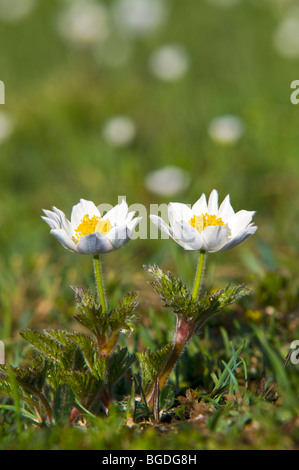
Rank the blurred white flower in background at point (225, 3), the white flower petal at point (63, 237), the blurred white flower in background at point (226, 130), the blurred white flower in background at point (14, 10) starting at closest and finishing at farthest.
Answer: the white flower petal at point (63, 237), the blurred white flower in background at point (226, 130), the blurred white flower in background at point (225, 3), the blurred white flower in background at point (14, 10)

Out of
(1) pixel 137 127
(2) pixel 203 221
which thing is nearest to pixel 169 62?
(1) pixel 137 127

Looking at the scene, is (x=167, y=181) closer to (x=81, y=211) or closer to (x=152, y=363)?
(x=81, y=211)

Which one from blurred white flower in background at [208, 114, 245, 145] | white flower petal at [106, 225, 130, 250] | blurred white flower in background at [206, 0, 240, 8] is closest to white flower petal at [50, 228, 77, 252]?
white flower petal at [106, 225, 130, 250]

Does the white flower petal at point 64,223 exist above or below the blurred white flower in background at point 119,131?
below

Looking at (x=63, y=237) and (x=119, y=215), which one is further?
(x=119, y=215)

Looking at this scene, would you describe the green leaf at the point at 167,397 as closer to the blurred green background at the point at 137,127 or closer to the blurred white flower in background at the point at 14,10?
the blurred green background at the point at 137,127

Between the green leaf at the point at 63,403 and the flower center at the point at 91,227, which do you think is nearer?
the green leaf at the point at 63,403

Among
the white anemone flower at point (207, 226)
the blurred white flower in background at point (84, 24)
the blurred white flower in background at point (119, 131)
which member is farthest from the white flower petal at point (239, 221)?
the blurred white flower in background at point (84, 24)

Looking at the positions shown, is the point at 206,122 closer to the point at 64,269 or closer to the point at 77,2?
the point at 64,269
